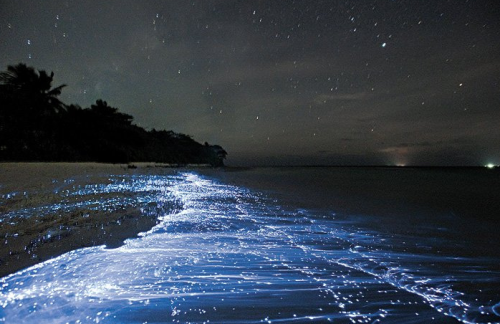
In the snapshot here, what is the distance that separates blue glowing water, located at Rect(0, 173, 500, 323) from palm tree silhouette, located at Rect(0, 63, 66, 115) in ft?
67.4

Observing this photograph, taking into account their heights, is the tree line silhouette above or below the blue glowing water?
above

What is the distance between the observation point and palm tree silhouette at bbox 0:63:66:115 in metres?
18.0

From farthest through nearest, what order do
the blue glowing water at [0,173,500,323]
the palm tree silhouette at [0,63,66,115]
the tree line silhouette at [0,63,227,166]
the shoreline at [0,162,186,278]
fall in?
the palm tree silhouette at [0,63,66,115]
the tree line silhouette at [0,63,227,166]
the shoreline at [0,162,186,278]
the blue glowing water at [0,173,500,323]

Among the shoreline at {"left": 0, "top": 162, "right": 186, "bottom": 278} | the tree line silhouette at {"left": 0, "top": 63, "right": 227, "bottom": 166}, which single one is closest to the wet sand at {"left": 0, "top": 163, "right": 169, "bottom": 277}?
the shoreline at {"left": 0, "top": 162, "right": 186, "bottom": 278}

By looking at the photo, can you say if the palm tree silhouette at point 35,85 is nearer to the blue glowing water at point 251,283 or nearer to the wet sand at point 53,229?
the wet sand at point 53,229

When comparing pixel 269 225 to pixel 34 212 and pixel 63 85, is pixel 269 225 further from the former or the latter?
pixel 63 85

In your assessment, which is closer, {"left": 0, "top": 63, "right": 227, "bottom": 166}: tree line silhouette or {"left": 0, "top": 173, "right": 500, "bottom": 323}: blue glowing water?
{"left": 0, "top": 173, "right": 500, "bottom": 323}: blue glowing water

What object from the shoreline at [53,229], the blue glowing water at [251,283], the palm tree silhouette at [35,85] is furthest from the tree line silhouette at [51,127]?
the blue glowing water at [251,283]

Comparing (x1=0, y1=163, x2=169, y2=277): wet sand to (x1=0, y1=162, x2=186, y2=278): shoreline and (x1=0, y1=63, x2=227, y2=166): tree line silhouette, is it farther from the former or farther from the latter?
(x1=0, y1=63, x2=227, y2=166): tree line silhouette

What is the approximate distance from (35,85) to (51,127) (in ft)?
18.7

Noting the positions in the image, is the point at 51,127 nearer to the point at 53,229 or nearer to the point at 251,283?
the point at 53,229

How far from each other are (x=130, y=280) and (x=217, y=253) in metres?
1.05

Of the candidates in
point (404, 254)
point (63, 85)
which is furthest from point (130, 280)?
point (63, 85)

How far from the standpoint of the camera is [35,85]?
19.7 metres
